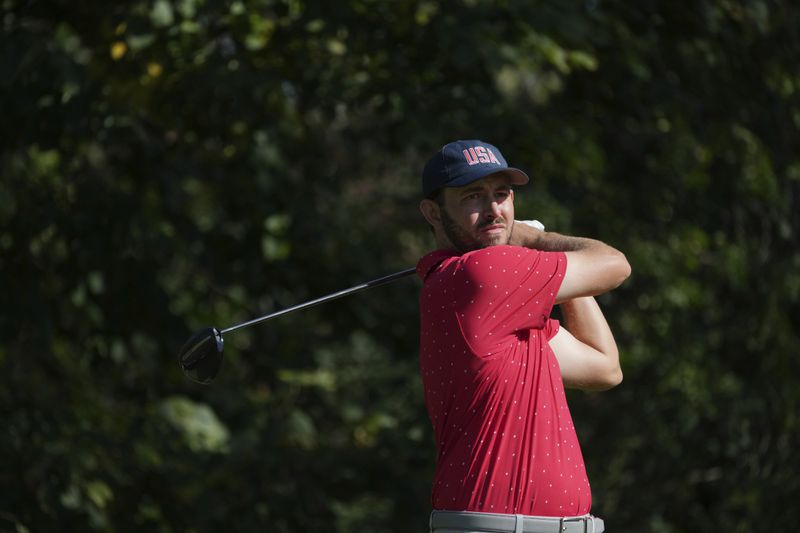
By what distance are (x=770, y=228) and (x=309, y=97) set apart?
3.59 m

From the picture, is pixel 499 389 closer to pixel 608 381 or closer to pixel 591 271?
pixel 591 271

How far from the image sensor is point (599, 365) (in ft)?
12.9

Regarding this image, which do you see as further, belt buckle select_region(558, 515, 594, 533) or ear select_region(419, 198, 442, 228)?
ear select_region(419, 198, 442, 228)

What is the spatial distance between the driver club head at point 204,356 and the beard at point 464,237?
0.76m

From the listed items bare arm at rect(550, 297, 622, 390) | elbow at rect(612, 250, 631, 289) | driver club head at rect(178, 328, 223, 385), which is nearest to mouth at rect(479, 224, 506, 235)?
elbow at rect(612, 250, 631, 289)

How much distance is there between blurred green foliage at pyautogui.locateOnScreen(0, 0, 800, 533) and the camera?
6789 millimetres

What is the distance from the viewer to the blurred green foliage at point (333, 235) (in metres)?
6.79

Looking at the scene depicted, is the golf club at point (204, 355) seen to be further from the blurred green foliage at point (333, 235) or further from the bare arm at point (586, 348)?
the blurred green foliage at point (333, 235)

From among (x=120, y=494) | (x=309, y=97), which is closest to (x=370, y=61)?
(x=309, y=97)

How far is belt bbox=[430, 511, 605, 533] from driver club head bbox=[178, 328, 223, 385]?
921 mm

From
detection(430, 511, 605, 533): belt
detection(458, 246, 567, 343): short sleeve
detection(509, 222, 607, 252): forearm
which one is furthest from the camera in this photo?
detection(509, 222, 607, 252): forearm

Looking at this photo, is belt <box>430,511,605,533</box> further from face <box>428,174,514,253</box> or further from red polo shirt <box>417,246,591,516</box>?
face <box>428,174,514,253</box>

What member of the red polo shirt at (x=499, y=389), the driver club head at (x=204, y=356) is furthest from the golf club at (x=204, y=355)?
the red polo shirt at (x=499, y=389)

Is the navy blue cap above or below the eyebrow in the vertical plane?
above
